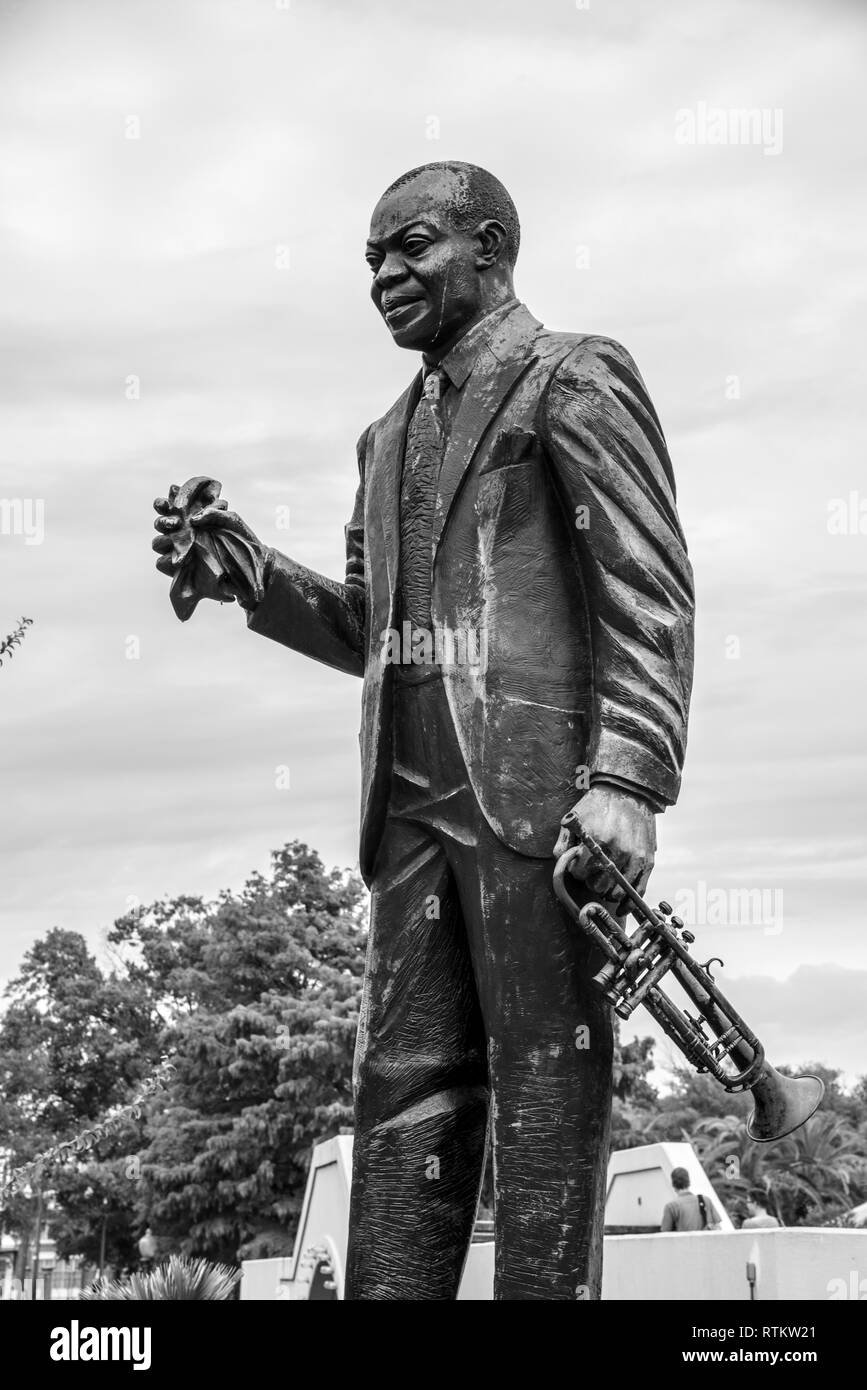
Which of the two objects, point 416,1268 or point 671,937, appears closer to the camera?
point 671,937

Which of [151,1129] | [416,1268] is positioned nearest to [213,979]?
[151,1129]

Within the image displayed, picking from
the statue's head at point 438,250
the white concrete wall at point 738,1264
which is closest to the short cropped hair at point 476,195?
the statue's head at point 438,250

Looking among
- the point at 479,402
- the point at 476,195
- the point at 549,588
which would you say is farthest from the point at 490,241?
the point at 549,588

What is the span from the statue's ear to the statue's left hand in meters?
1.61

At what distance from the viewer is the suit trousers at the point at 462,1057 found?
445 centimetres

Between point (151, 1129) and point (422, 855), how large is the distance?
37.4m

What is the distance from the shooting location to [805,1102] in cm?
457

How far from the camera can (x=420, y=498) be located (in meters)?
5.02
